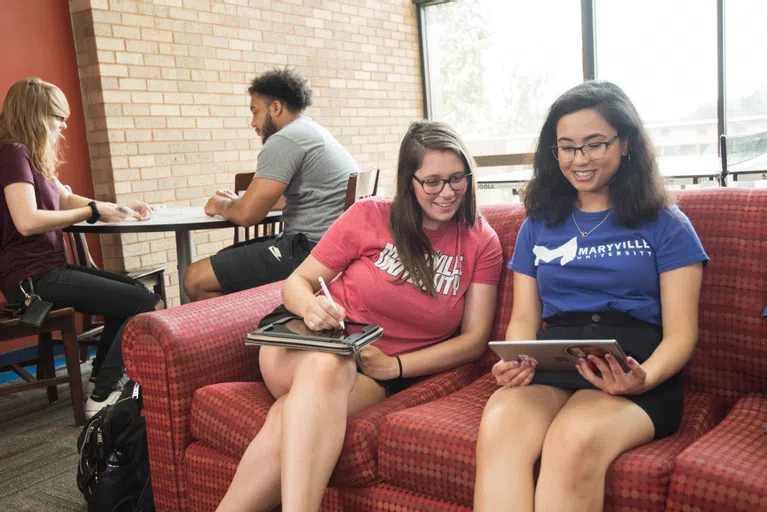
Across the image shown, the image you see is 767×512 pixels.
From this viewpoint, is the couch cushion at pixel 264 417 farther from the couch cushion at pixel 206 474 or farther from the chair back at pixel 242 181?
the chair back at pixel 242 181

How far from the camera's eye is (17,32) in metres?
3.75

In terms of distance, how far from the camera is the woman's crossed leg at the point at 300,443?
153cm

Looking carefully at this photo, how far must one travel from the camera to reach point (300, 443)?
1542 millimetres

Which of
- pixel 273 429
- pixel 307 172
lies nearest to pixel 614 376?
pixel 273 429

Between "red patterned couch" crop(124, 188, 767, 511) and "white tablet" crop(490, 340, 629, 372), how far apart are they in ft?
0.65

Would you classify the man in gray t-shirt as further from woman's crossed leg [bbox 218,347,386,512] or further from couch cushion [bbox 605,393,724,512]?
couch cushion [bbox 605,393,724,512]

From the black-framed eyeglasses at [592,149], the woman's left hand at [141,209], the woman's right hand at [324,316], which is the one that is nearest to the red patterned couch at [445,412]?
the woman's right hand at [324,316]

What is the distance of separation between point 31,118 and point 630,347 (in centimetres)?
243

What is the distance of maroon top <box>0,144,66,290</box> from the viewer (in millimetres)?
2756

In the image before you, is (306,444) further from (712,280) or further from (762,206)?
(762,206)

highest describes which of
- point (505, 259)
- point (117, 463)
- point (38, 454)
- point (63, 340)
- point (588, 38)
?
point (588, 38)

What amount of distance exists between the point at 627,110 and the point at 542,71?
4.63 m

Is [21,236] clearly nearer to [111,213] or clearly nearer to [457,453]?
[111,213]

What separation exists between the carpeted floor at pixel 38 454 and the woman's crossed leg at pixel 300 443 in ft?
3.09
